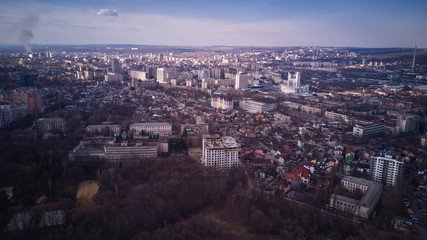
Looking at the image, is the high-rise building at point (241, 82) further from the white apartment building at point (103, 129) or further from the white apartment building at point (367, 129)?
the white apartment building at point (103, 129)

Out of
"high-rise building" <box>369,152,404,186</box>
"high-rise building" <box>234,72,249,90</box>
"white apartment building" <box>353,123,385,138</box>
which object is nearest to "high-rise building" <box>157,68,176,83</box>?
"high-rise building" <box>234,72,249,90</box>

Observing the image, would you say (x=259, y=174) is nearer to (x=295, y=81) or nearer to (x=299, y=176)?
(x=299, y=176)

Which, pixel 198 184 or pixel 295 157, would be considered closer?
pixel 198 184

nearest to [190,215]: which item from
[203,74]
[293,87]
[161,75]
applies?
[293,87]

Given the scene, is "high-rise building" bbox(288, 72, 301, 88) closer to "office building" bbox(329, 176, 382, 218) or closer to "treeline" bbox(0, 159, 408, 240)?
"office building" bbox(329, 176, 382, 218)

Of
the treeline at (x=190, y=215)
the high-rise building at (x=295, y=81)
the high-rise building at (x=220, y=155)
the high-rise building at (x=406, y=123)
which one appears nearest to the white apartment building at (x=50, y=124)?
the treeline at (x=190, y=215)

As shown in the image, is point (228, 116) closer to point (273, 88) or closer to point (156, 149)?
point (156, 149)

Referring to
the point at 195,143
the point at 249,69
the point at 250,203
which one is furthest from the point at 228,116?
the point at 249,69
